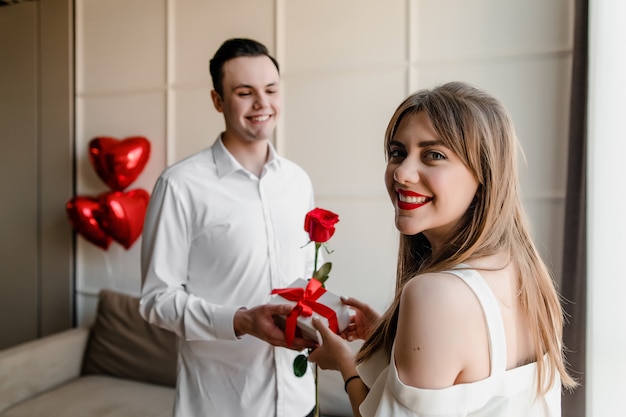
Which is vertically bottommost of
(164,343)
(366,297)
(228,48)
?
(164,343)

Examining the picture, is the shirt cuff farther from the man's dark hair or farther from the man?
the man's dark hair

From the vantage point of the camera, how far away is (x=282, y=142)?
263 cm

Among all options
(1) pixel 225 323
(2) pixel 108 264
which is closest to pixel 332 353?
(1) pixel 225 323

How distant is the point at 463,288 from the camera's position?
804mm

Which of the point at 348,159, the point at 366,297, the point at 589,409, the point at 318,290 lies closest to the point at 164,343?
the point at 366,297

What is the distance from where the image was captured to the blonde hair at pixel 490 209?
887 mm

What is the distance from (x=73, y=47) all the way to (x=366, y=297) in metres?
2.17

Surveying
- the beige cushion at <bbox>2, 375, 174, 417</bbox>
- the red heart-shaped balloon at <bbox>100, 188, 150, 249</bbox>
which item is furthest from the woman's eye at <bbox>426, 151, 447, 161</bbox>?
the red heart-shaped balloon at <bbox>100, 188, 150, 249</bbox>

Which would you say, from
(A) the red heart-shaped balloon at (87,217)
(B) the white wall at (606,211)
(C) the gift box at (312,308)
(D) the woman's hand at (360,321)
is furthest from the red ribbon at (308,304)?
(A) the red heart-shaped balloon at (87,217)

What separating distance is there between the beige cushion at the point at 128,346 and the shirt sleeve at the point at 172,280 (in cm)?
127

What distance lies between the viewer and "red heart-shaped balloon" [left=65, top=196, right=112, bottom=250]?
2.87m

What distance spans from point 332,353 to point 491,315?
1.39ft

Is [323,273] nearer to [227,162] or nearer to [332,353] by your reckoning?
[332,353]

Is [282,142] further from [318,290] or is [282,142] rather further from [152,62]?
[318,290]
